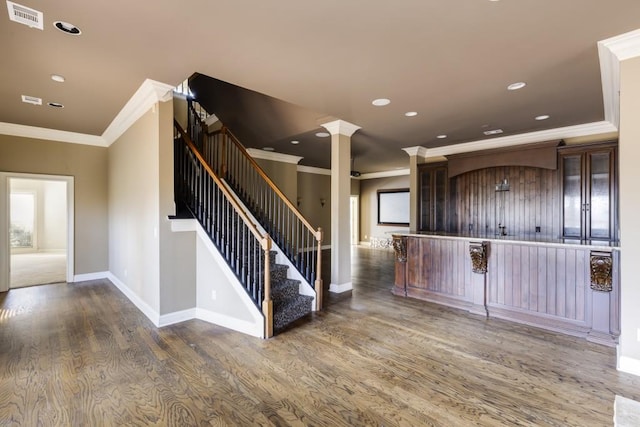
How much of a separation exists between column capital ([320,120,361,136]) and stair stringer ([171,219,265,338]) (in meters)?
2.59

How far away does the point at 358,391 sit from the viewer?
7.57 feet

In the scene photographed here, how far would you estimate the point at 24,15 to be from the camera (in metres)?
2.21

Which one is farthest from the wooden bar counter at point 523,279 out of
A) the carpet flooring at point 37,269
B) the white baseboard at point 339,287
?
the carpet flooring at point 37,269

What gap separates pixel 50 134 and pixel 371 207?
9188 mm

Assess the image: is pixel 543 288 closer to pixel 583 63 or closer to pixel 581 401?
pixel 581 401

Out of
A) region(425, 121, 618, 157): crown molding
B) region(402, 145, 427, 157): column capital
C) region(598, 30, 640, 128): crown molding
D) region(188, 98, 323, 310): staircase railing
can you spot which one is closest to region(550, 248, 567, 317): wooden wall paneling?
region(598, 30, 640, 128): crown molding

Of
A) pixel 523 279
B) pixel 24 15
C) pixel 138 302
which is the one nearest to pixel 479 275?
pixel 523 279

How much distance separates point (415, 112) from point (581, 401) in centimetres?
356

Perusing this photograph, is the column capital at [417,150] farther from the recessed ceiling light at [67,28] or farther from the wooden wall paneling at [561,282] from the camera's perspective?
the recessed ceiling light at [67,28]

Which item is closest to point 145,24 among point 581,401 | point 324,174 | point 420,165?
point 581,401

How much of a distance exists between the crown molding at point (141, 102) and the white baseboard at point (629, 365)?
5.14 meters

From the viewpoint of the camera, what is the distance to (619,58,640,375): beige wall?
98.2 inches

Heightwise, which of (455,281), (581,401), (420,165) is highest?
(420,165)

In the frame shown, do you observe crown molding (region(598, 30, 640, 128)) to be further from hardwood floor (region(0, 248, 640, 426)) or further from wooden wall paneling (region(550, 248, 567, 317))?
hardwood floor (region(0, 248, 640, 426))
